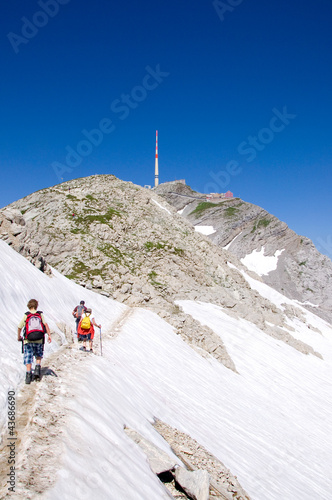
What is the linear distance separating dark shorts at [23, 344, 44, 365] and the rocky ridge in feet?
56.5

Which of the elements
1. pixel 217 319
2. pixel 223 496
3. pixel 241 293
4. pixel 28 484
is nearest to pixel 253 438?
pixel 223 496

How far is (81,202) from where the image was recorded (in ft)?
165

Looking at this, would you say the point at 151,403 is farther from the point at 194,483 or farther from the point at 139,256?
the point at 139,256

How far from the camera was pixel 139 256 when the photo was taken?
42938 mm

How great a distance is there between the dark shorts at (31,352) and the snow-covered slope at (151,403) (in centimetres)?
50

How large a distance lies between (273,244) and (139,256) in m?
80.5

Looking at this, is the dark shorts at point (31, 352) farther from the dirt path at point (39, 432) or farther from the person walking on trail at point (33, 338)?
the dirt path at point (39, 432)

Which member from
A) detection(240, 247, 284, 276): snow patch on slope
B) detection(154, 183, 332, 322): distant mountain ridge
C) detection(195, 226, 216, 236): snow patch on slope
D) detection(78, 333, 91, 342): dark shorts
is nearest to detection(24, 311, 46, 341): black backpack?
detection(78, 333, 91, 342): dark shorts

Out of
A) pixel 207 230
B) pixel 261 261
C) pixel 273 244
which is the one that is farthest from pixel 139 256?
pixel 207 230

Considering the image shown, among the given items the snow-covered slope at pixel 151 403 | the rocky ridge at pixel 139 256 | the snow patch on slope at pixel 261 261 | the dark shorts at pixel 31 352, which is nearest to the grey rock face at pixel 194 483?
the snow-covered slope at pixel 151 403

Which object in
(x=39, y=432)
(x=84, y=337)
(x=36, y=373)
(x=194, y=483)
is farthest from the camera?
(x=84, y=337)

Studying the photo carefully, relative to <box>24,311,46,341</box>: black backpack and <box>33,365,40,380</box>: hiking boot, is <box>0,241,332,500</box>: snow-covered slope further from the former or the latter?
<box>24,311,46,341</box>: black backpack

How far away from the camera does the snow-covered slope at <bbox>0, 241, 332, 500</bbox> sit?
5.95 m

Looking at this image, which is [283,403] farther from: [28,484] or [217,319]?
[28,484]
